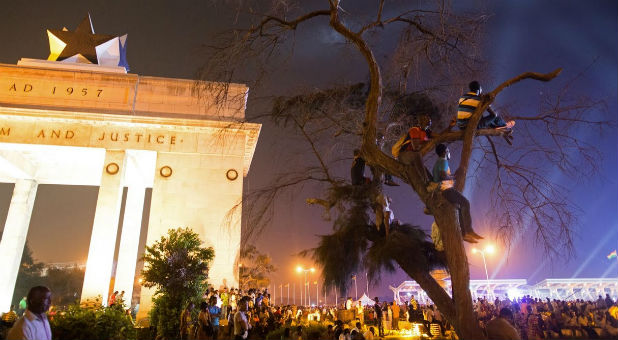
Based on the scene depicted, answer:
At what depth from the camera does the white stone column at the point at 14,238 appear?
2182cm

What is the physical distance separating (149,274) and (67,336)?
5.96 metres

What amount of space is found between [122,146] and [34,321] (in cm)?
1880

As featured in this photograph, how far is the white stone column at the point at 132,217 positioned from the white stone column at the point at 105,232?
1.09 m

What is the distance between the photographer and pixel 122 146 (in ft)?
69.1

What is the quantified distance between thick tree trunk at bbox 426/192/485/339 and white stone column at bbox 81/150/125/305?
56.1 ft

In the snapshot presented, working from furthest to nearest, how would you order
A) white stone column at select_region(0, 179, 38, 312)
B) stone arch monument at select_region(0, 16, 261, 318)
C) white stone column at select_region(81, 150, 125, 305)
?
white stone column at select_region(0, 179, 38, 312) < stone arch monument at select_region(0, 16, 261, 318) < white stone column at select_region(81, 150, 125, 305)

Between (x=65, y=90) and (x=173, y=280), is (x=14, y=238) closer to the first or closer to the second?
(x=65, y=90)

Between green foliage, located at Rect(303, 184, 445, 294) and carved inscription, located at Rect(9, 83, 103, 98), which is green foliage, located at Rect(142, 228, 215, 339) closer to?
green foliage, located at Rect(303, 184, 445, 294)

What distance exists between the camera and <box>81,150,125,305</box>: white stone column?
59.4 ft

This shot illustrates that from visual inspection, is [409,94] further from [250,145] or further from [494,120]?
[250,145]

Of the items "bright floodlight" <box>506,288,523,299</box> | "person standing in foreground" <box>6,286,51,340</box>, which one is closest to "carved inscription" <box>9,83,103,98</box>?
"person standing in foreground" <box>6,286,51,340</box>

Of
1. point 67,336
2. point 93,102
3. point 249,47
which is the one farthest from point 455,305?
point 93,102

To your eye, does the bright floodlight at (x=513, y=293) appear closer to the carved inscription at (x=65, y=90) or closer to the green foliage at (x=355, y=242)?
the green foliage at (x=355, y=242)

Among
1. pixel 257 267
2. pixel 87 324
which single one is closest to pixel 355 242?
pixel 87 324
